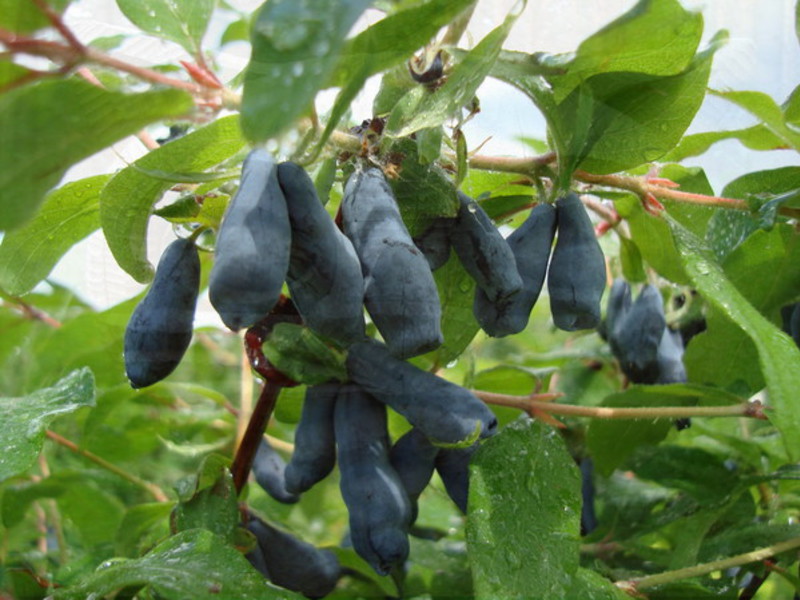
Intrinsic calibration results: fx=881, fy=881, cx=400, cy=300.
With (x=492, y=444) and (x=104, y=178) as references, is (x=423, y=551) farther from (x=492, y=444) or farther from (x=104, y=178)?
(x=104, y=178)

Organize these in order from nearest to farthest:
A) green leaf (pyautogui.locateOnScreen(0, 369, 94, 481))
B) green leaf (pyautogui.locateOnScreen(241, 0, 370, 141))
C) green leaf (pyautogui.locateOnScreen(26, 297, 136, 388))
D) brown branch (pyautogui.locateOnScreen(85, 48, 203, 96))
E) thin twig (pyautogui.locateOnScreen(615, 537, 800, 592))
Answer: green leaf (pyautogui.locateOnScreen(241, 0, 370, 141)) < brown branch (pyautogui.locateOnScreen(85, 48, 203, 96)) < green leaf (pyautogui.locateOnScreen(0, 369, 94, 481)) < thin twig (pyautogui.locateOnScreen(615, 537, 800, 592)) < green leaf (pyautogui.locateOnScreen(26, 297, 136, 388))

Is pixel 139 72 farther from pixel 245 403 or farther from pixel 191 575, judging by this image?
pixel 245 403

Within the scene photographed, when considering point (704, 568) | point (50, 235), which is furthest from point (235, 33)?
point (704, 568)

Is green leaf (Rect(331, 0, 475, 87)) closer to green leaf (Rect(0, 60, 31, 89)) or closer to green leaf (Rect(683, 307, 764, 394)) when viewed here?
green leaf (Rect(0, 60, 31, 89))

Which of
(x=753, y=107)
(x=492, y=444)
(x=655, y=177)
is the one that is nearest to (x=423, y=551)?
(x=492, y=444)

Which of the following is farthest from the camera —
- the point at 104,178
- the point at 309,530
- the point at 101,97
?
the point at 309,530

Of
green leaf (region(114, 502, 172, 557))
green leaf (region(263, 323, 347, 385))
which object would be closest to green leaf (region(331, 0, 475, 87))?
green leaf (region(263, 323, 347, 385))
